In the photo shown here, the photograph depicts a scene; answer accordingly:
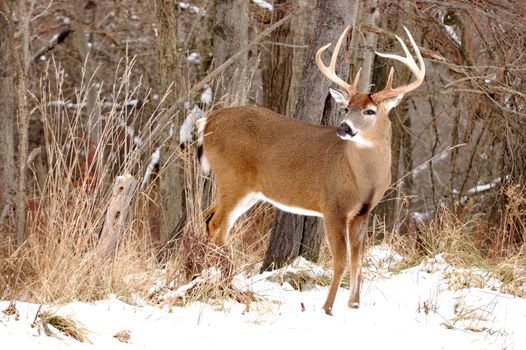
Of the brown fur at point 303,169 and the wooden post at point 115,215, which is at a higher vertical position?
the brown fur at point 303,169

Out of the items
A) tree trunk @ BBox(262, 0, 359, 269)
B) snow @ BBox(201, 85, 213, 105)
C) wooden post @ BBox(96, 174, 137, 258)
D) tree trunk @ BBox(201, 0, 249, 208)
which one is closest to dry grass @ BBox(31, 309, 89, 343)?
wooden post @ BBox(96, 174, 137, 258)

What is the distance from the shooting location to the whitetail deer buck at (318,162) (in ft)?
19.3

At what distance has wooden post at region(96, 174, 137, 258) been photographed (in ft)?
19.3

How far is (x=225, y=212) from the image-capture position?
21.3 feet

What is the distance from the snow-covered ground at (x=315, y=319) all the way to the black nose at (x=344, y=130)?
3.58 feet

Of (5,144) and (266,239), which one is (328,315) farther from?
(5,144)

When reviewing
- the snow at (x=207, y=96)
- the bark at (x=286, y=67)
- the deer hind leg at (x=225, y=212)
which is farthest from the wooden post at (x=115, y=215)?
the bark at (x=286, y=67)

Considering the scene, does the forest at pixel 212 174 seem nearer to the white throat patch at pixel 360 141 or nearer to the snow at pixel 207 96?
the snow at pixel 207 96

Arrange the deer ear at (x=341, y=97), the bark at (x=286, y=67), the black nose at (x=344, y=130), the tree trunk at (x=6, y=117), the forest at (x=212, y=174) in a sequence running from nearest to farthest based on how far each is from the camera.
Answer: the black nose at (x=344, y=130) < the forest at (x=212, y=174) < the deer ear at (x=341, y=97) < the tree trunk at (x=6, y=117) < the bark at (x=286, y=67)

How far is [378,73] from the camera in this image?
11562mm

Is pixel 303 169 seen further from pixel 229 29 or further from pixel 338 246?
pixel 229 29

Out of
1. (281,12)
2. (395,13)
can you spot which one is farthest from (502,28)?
(281,12)

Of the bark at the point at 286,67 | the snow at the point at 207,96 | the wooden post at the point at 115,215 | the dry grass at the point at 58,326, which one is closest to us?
the dry grass at the point at 58,326

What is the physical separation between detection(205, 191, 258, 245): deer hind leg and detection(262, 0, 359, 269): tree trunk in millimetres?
516
